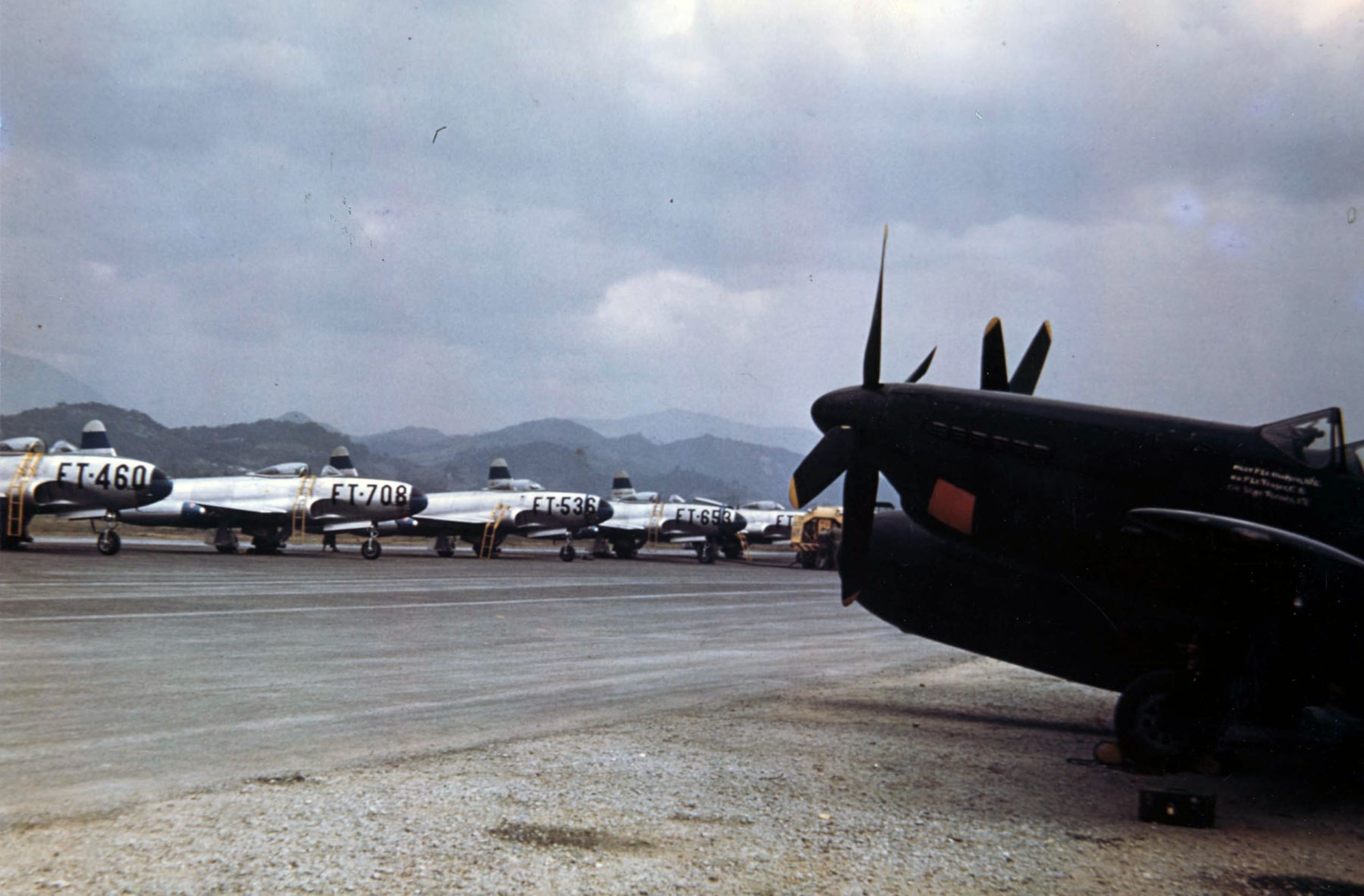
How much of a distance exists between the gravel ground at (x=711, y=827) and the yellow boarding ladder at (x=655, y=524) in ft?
132

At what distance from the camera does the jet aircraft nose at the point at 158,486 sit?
33.5 m

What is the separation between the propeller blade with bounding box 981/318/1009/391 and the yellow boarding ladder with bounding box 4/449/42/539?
33.0m

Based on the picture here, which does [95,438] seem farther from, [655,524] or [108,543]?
[655,524]

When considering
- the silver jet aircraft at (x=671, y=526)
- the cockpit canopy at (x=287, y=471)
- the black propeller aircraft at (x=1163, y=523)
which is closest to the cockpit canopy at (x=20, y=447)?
the cockpit canopy at (x=287, y=471)

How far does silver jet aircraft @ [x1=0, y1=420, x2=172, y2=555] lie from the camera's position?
1284 inches

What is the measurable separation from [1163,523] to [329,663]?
951cm

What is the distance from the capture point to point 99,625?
14859 mm

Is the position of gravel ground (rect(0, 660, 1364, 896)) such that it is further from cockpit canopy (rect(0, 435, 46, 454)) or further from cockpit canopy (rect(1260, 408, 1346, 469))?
cockpit canopy (rect(0, 435, 46, 454))

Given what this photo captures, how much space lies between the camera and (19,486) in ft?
108

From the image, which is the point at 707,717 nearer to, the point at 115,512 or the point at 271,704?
the point at 271,704

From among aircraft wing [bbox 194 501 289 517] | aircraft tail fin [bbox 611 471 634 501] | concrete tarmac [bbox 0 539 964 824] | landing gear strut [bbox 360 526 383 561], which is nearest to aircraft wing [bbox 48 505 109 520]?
aircraft wing [bbox 194 501 289 517]

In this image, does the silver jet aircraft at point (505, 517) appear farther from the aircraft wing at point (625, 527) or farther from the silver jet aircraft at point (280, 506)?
the silver jet aircraft at point (280, 506)

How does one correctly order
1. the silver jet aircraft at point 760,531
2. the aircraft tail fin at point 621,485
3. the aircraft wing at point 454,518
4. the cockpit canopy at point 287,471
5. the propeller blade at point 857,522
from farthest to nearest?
1. the aircraft tail fin at point 621,485
2. the silver jet aircraft at point 760,531
3. the aircraft wing at point 454,518
4. the cockpit canopy at point 287,471
5. the propeller blade at point 857,522

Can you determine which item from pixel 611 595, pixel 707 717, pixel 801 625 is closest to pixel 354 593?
pixel 611 595
